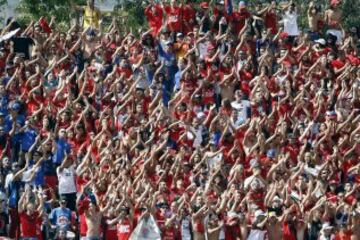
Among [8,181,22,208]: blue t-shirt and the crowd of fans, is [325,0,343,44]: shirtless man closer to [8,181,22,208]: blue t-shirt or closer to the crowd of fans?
the crowd of fans

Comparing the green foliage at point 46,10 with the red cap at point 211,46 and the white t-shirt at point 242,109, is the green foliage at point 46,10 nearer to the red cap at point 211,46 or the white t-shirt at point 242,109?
the red cap at point 211,46

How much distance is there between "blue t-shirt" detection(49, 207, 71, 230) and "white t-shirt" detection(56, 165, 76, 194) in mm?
1418

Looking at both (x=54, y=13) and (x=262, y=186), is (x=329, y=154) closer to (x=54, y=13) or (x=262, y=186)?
(x=262, y=186)

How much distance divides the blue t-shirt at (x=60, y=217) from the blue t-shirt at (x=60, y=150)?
7.82ft

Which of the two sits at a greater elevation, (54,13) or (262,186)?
(54,13)

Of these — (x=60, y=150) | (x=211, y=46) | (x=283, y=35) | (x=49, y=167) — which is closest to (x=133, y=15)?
(x=283, y=35)

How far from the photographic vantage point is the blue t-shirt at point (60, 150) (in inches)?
1335

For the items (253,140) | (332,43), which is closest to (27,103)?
(253,140)

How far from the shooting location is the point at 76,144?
34.6m

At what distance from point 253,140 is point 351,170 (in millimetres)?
2017

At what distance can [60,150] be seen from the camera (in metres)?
34.0

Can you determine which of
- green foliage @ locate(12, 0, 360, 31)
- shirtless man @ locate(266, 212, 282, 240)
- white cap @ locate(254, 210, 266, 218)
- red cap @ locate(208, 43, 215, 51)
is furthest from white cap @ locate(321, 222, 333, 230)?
green foliage @ locate(12, 0, 360, 31)

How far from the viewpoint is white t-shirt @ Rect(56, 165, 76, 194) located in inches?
1302

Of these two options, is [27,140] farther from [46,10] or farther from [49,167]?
[46,10]
